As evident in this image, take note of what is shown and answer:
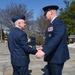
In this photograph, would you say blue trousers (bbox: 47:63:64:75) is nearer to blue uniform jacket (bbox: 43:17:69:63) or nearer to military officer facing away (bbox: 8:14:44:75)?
blue uniform jacket (bbox: 43:17:69:63)

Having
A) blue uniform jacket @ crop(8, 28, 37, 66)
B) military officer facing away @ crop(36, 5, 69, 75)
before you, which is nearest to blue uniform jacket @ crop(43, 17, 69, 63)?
military officer facing away @ crop(36, 5, 69, 75)

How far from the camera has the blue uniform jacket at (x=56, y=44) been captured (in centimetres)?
496

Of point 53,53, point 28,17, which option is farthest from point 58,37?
point 28,17

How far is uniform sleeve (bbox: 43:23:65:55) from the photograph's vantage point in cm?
495

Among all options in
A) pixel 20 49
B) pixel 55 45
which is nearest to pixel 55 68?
pixel 55 45

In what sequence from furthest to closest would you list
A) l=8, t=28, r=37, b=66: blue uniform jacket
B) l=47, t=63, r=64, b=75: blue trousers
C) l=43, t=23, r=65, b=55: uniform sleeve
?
l=8, t=28, r=37, b=66: blue uniform jacket, l=47, t=63, r=64, b=75: blue trousers, l=43, t=23, r=65, b=55: uniform sleeve

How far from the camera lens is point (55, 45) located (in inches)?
195

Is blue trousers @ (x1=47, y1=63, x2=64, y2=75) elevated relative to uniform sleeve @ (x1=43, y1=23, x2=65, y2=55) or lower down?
lower down

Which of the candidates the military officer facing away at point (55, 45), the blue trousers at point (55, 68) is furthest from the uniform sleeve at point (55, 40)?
the blue trousers at point (55, 68)

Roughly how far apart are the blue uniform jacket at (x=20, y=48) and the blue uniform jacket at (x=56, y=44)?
0.90 meters

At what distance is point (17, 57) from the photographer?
6000 mm

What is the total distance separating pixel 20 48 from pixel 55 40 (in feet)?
4.15

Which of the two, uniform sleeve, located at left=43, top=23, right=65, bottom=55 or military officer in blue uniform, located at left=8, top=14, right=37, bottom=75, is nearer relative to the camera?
uniform sleeve, located at left=43, top=23, right=65, bottom=55

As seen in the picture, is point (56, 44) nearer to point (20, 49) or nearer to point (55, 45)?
point (55, 45)
